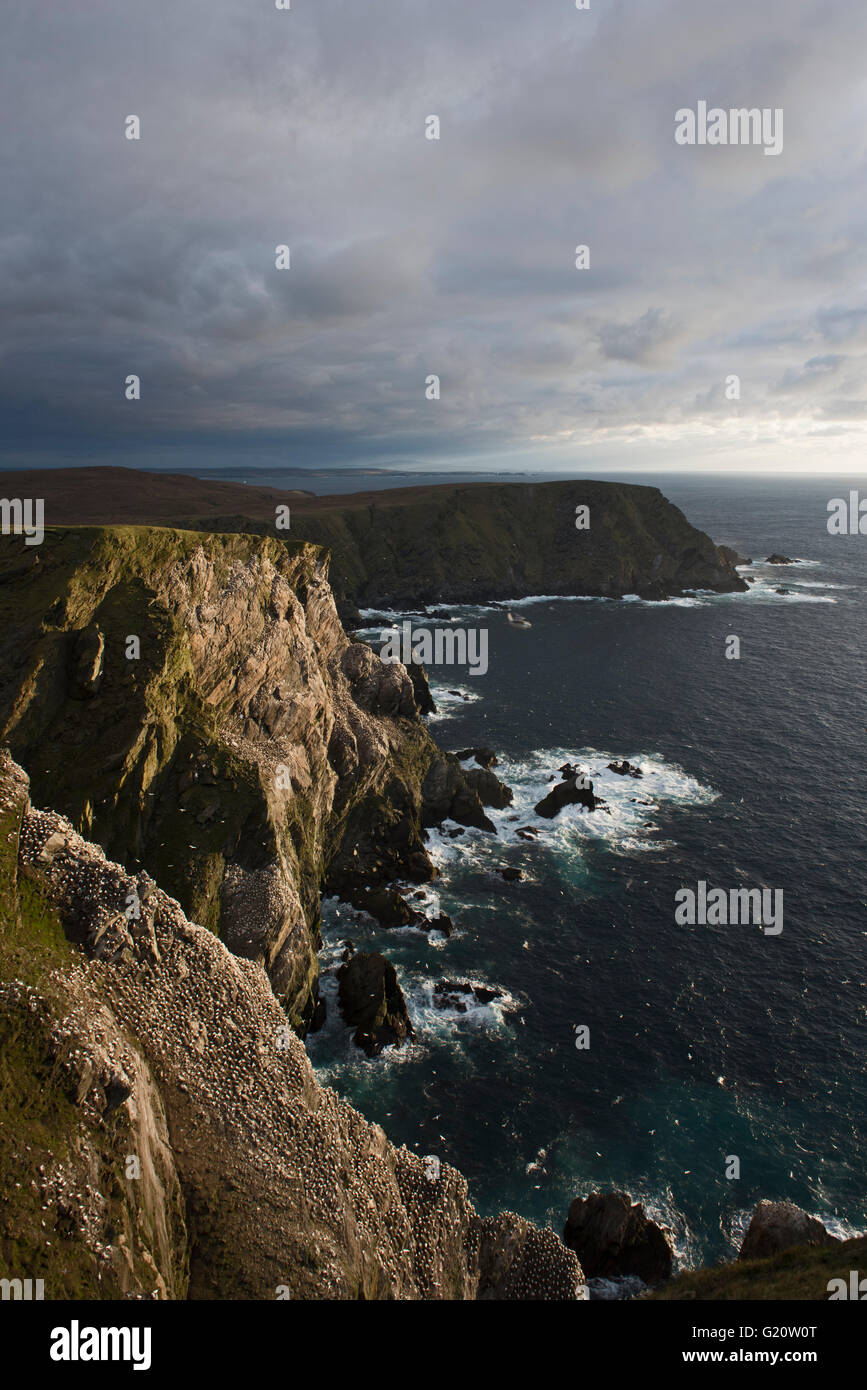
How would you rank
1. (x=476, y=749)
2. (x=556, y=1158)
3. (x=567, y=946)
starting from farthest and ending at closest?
1. (x=476, y=749)
2. (x=567, y=946)
3. (x=556, y=1158)

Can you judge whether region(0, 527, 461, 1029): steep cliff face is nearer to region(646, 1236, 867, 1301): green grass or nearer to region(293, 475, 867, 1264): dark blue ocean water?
region(293, 475, 867, 1264): dark blue ocean water

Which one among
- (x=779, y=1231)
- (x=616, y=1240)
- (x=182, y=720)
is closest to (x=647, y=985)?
(x=779, y=1231)

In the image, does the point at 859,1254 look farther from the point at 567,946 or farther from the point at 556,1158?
the point at 567,946

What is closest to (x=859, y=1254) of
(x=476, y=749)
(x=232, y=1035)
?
(x=232, y=1035)

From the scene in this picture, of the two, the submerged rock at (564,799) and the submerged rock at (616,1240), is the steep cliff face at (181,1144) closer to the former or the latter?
the submerged rock at (616,1240)

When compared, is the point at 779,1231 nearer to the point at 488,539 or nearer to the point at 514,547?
the point at 514,547

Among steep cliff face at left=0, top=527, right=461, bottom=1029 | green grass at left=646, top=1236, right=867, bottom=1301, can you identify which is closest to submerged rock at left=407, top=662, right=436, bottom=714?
steep cliff face at left=0, top=527, right=461, bottom=1029
